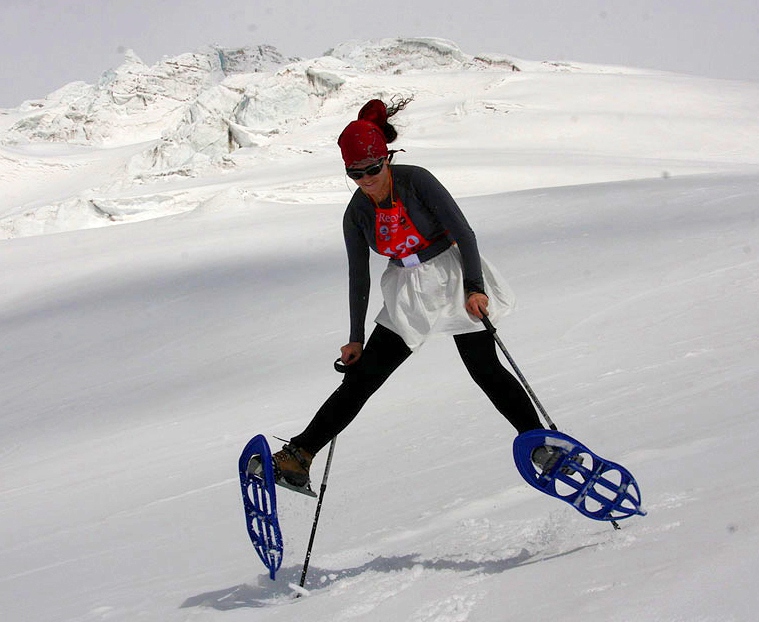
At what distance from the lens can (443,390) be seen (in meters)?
5.26

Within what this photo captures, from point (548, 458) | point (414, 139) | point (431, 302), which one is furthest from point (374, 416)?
point (414, 139)

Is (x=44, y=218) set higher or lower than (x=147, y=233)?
lower

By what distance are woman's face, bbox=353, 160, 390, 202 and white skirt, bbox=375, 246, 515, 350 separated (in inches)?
10.4

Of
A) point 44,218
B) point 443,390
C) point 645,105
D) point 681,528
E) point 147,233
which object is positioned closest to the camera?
point 681,528

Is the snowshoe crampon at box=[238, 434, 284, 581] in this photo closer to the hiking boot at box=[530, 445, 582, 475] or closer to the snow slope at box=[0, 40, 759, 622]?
the snow slope at box=[0, 40, 759, 622]

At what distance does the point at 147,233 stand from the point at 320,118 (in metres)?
15.9

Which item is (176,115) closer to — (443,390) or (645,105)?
(645,105)

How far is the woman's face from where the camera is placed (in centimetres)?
255

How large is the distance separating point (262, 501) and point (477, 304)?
903 millimetres

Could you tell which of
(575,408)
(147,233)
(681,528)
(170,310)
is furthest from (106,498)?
(147,233)

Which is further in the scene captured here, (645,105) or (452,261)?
(645,105)

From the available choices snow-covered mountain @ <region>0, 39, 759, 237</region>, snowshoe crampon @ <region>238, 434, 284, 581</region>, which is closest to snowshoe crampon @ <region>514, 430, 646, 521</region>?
snowshoe crampon @ <region>238, 434, 284, 581</region>

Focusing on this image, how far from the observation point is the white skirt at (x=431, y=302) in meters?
2.62

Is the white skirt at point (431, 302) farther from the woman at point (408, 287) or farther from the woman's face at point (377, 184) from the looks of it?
the woman's face at point (377, 184)
